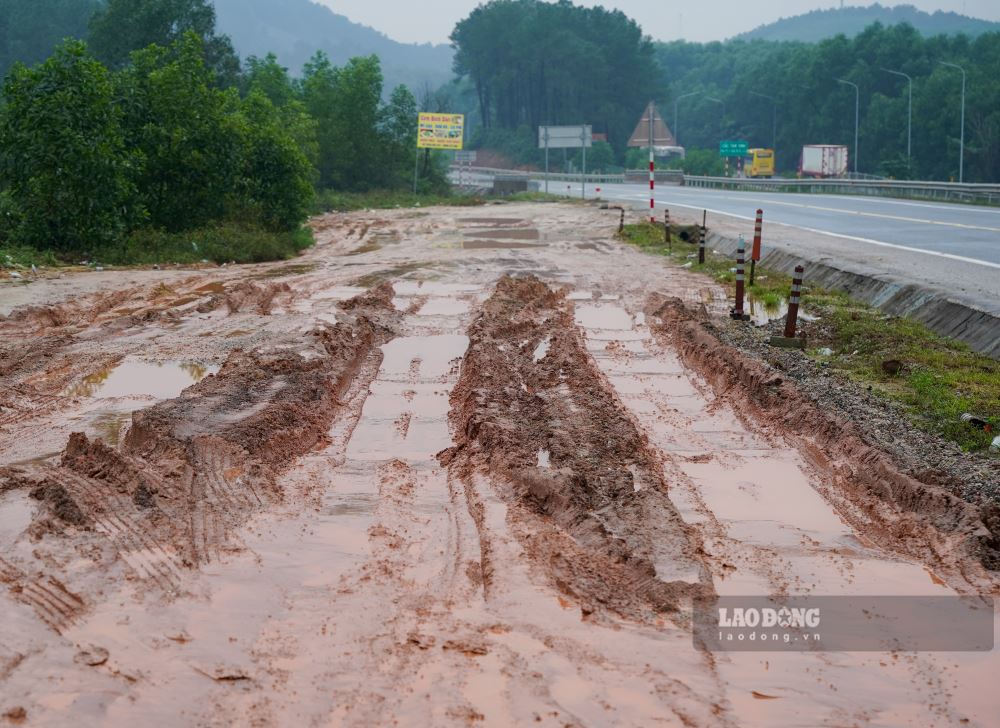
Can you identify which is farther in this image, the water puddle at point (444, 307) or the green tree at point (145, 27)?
the green tree at point (145, 27)

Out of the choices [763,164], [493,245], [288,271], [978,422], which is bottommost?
[978,422]

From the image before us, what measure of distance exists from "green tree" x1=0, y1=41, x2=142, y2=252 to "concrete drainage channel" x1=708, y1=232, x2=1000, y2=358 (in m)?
14.0

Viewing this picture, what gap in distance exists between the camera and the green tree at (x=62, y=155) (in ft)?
71.1

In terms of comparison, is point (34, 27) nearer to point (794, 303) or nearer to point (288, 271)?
point (288, 271)

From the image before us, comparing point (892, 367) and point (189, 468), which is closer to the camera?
point (189, 468)

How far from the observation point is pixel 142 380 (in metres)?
11.0

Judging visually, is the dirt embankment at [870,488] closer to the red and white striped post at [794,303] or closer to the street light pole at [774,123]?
the red and white striped post at [794,303]

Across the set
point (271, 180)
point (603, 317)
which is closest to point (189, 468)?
point (603, 317)

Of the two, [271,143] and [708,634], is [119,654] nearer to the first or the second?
[708,634]

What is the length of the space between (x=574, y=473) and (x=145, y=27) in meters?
53.2

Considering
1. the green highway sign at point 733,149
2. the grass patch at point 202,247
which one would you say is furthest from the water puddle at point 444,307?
the green highway sign at point 733,149

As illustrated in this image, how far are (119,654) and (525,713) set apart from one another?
1.88 meters

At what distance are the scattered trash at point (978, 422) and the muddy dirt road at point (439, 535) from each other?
3.41ft

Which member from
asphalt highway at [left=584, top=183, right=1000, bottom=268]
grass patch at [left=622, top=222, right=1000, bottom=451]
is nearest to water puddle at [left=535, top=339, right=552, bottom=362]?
grass patch at [left=622, top=222, right=1000, bottom=451]
